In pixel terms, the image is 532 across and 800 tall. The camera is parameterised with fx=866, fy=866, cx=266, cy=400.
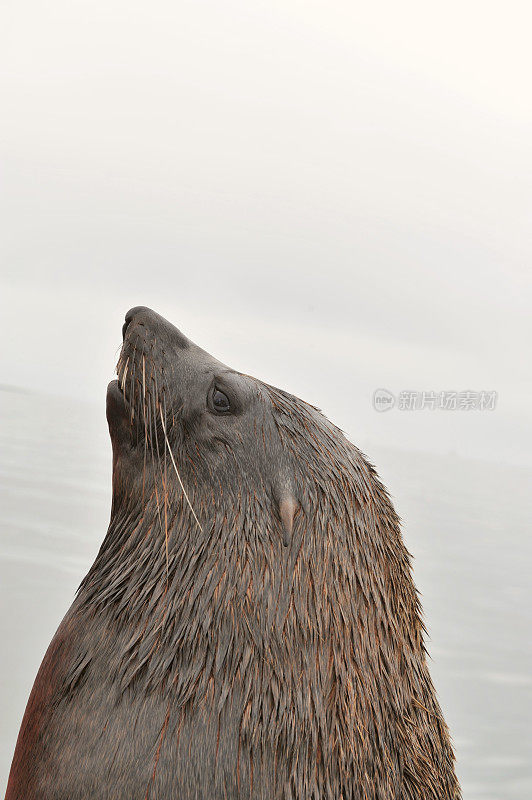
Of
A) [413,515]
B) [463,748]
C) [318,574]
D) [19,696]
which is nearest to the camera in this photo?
[318,574]

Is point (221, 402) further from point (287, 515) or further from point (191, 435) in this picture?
point (287, 515)

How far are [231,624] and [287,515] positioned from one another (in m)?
0.22

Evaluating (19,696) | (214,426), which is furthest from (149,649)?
(19,696)

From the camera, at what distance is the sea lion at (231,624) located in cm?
151

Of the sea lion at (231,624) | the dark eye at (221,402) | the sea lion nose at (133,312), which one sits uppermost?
the sea lion nose at (133,312)

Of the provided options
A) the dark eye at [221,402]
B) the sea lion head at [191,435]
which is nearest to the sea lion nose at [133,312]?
the sea lion head at [191,435]

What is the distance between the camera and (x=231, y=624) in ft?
5.21

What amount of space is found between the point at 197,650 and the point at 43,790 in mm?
362

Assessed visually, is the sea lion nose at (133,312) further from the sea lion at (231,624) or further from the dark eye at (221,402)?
the dark eye at (221,402)

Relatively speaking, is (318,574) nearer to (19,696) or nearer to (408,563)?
(408,563)

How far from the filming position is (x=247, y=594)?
5.28 ft

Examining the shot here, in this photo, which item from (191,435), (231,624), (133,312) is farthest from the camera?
(133,312)

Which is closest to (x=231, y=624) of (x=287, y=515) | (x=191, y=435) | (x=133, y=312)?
(x=287, y=515)

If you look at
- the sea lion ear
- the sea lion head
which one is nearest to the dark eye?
the sea lion head
